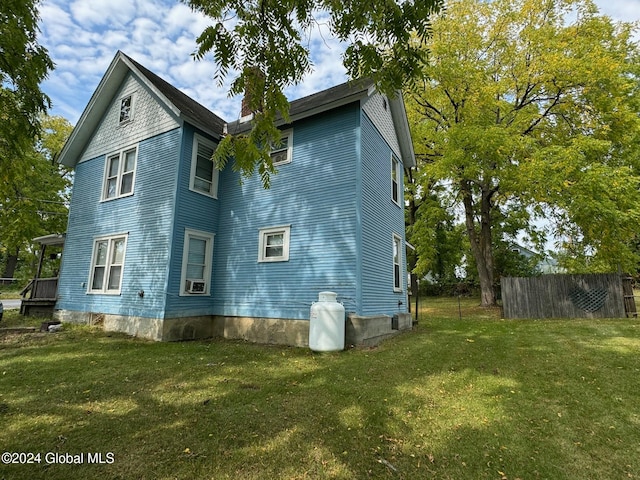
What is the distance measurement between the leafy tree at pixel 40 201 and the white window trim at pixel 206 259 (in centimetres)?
1270

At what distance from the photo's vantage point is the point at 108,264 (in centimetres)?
1102

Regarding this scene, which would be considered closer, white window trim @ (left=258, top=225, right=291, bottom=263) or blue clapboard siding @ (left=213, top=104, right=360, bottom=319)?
blue clapboard siding @ (left=213, top=104, right=360, bottom=319)

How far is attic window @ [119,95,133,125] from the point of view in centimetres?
1191

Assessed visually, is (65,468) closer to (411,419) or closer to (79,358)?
(411,419)

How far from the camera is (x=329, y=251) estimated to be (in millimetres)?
8891

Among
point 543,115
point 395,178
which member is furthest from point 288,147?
point 543,115

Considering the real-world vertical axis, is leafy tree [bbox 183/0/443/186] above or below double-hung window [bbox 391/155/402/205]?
below

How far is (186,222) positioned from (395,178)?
7688 mm

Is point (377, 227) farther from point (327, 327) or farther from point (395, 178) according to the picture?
point (327, 327)

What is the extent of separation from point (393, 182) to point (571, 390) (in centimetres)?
855

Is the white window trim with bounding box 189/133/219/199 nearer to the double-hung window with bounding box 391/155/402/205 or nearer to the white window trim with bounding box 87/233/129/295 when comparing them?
the white window trim with bounding box 87/233/129/295

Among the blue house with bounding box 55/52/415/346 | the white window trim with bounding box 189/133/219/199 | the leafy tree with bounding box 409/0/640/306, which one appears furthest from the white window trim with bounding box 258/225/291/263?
the leafy tree with bounding box 409/0/640/306

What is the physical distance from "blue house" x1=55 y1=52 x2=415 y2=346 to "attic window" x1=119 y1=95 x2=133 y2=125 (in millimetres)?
50

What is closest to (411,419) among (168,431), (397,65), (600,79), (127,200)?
(168,431)
